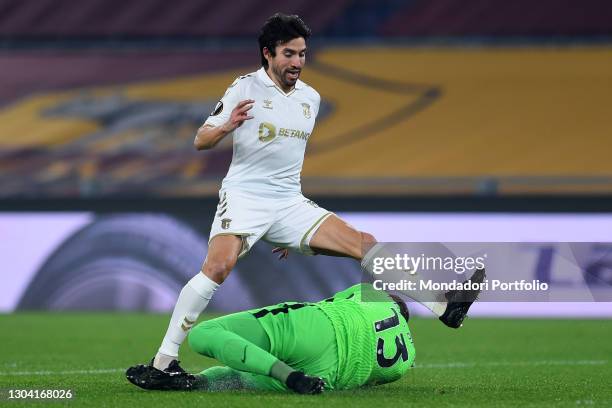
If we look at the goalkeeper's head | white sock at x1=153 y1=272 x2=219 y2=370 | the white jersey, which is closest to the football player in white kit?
the white jersey

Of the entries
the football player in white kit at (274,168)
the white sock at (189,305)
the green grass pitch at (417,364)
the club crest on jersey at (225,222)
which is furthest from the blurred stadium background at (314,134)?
the white sock at (189,305)

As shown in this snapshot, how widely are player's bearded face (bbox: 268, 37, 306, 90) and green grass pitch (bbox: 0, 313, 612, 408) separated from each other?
1707mm

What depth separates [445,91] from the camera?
18.4 metres

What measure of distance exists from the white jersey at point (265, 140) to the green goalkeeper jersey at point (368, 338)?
0.87 metres

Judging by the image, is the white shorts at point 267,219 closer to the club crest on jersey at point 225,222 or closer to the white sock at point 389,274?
the club crest on jersey at point 225,222

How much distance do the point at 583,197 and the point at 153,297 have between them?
15.4ft

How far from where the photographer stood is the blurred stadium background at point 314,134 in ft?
42.5

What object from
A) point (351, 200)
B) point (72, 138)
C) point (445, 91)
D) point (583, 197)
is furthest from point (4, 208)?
point (445, 91)

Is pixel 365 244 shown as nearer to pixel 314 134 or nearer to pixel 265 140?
pixel 265 140

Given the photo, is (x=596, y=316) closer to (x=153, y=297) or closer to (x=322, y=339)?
(x=153, y=297)

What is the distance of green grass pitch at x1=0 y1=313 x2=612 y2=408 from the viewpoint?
5.35m

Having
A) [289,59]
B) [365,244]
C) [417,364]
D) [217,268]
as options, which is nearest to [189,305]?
[217,268]

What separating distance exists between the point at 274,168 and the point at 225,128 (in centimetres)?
54

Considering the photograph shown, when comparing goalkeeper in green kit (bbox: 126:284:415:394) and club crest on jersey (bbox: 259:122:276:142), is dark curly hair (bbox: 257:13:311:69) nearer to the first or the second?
club crest on jersey (bbox: 259:122:276:142)
